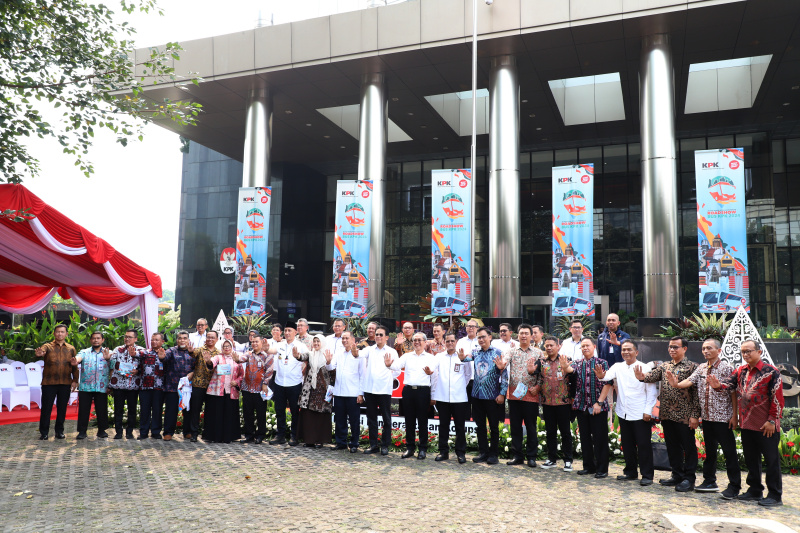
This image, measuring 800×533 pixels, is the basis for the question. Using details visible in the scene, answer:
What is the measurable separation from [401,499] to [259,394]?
4.00 metres

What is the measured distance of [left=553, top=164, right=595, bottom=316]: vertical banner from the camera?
1588 cm

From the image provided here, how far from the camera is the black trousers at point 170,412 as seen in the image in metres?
10.1

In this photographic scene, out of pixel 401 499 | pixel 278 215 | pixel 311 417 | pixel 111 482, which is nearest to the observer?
pixel 401 499

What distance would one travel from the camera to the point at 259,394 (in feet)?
32.1

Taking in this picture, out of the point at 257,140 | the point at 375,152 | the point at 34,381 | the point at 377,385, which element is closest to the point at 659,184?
the point at 375,152

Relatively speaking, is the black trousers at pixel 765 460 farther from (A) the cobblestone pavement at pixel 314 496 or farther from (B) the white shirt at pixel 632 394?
(B) the white shirt at pixel 632 394

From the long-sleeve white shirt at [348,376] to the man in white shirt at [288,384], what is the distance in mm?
642

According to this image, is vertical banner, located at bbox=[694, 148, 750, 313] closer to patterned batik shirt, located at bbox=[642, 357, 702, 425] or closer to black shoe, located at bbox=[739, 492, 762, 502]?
patterned batik shirt, located at bbox=[642, 357, 702, 425]

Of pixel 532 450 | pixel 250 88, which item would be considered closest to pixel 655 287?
pixel 532 450

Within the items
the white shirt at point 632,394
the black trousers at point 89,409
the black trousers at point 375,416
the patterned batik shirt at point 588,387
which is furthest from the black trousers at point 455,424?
the black trousers at point 89,409

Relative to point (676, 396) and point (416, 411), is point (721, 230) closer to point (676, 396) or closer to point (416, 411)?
point (676, 396)

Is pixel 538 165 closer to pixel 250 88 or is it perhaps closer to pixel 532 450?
pixel 250 88

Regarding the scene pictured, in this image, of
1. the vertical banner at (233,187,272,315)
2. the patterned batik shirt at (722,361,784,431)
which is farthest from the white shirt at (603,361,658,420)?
the vertical banner at (233,187,272,315)

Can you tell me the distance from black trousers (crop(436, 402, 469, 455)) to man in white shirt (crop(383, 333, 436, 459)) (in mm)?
231
